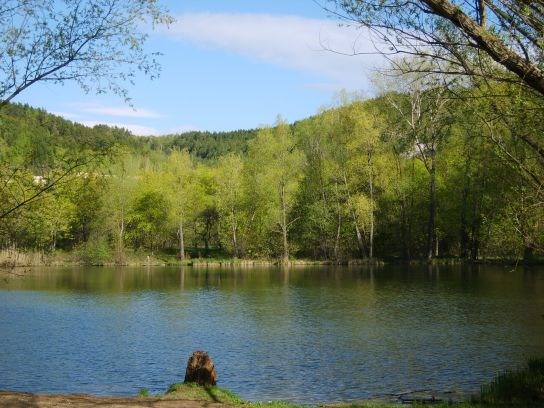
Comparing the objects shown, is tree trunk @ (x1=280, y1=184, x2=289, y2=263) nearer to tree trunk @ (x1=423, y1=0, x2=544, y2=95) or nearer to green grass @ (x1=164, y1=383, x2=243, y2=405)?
green grass @ (x1=164, y1=383, x2=243, y2=405)

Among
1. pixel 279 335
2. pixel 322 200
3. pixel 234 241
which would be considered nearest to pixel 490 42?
pixel 279 335

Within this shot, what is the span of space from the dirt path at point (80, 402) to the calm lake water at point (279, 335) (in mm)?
3688

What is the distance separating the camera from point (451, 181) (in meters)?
56.2

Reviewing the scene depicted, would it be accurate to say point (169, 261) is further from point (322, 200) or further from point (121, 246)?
point (322, 200)

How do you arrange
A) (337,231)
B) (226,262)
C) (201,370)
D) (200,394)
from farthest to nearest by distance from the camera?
1. (226,262)
2. (337,231)
3. (201,370)
4. (200,394)

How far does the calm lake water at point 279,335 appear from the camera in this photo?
50.4ft

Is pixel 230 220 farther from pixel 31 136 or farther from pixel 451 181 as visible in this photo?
pixel 31 136

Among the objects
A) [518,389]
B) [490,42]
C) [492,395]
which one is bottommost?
[492,395]

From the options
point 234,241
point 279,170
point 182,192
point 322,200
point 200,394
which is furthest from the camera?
point 182,192

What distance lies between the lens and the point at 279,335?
21.5 m

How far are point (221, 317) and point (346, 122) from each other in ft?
113

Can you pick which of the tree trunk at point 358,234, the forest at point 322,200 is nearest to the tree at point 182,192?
the forest at point 322,200

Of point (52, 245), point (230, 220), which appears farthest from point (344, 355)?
point (52, 245)

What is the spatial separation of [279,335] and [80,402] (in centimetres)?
1180
